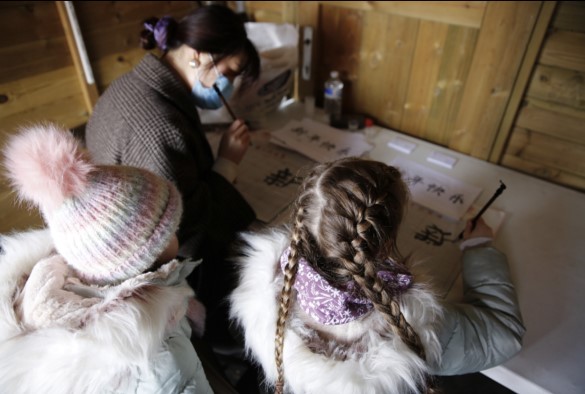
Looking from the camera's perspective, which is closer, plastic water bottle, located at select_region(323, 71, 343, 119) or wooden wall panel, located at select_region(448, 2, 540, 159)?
wooden wall panel, located at select_region(448, 2, 540, 159)

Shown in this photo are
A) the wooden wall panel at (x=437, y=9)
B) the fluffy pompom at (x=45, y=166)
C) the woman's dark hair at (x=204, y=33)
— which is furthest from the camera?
the wooden wall panel at (x=437, y=9)

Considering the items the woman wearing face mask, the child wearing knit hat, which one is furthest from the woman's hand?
the child wearing knit hat

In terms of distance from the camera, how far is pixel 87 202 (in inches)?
22.5

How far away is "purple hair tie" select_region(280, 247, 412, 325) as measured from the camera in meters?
0.58

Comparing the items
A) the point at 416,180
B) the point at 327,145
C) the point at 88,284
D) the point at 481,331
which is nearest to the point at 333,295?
the point at 481,331

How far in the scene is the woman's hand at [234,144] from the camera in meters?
1.08

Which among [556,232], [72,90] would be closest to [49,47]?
[72,90]

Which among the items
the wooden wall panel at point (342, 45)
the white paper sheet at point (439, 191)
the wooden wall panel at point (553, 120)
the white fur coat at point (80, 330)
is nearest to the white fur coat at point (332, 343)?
the white fur coat at point (80, 330)

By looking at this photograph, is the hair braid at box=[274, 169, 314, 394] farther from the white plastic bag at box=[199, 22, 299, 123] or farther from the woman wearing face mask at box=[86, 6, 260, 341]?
the white plastic bag at box=[199, 22, 299, 123]

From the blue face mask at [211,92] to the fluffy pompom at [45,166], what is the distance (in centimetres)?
50

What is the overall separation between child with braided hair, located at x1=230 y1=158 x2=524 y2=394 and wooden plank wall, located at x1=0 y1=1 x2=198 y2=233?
600mm

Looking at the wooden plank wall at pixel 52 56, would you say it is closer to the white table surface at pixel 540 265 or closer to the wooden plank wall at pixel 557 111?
the white table surface at pixel 540 265

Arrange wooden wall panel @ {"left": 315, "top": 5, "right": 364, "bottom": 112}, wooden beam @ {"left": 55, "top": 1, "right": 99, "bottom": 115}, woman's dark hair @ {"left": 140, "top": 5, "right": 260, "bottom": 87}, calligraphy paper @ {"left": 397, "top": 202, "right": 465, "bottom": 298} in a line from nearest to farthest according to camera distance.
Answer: calligraphy paper @ {"left": 397, "top": 202, "right": 465, "bottom": 298}, woman's dark hair @ {"left": 140, "top": 5, "right": 260, "bottom": 87}, wooden beam @ {"left": 55, "top": 1, "right": 99, "bottom": 115}, wooden wall panel @ {"left": 315, "top": 5, "right": 364, "bottom": 112}

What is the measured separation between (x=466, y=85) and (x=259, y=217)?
0.73 meters
